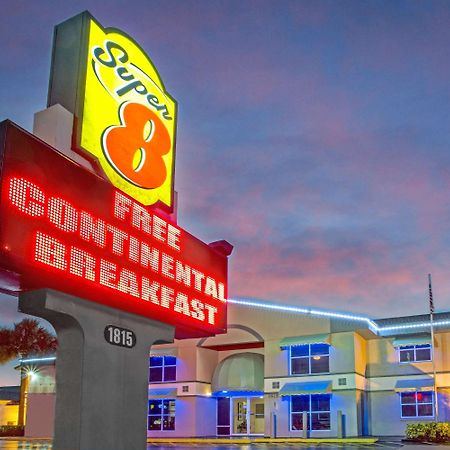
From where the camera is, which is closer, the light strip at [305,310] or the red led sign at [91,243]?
the red led sign at [91,243]

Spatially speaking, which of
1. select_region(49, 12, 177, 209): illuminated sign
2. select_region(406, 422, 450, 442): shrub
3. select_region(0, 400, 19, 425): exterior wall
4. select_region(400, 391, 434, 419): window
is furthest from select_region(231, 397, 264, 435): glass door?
select_region(0, 400, 19, 425): exterior wall

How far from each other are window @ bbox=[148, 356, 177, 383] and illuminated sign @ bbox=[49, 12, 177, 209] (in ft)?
86.6

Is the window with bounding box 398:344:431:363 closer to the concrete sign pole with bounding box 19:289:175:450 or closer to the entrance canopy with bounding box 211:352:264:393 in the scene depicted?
the entrance canopy with bounding box 211:352:264:393

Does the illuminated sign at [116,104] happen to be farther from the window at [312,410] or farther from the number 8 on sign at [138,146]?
the window at [312,410]

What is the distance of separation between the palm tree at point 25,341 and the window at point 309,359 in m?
19.3

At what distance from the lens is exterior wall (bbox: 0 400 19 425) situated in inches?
2376

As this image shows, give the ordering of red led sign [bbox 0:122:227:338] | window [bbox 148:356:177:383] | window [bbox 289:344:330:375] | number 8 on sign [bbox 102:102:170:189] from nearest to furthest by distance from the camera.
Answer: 1. red led sign [bbox 0:122:227:338]
2. number 8 on sign [bbox 102:102:170:189]
3. window [bbox 289:344:330:375]
4. window [bbox 148:356:177:383]

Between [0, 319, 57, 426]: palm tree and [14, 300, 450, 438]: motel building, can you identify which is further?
[0, 319, 57, 426]: palm tree

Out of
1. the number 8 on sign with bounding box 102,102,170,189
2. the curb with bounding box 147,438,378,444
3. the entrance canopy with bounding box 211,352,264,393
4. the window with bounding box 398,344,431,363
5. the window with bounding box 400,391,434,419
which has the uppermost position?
the number 8 on sign with bounding box 102,102,170,189

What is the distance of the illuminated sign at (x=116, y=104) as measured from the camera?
12.5 m

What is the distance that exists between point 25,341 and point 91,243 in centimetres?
3921

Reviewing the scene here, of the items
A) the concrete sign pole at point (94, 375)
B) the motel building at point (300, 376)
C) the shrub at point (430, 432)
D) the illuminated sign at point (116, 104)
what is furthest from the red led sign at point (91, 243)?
the motel building at point (300, 376)

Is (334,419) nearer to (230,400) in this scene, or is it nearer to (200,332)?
(230,400)

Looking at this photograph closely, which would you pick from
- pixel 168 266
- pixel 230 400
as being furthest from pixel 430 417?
pixel 168 266
